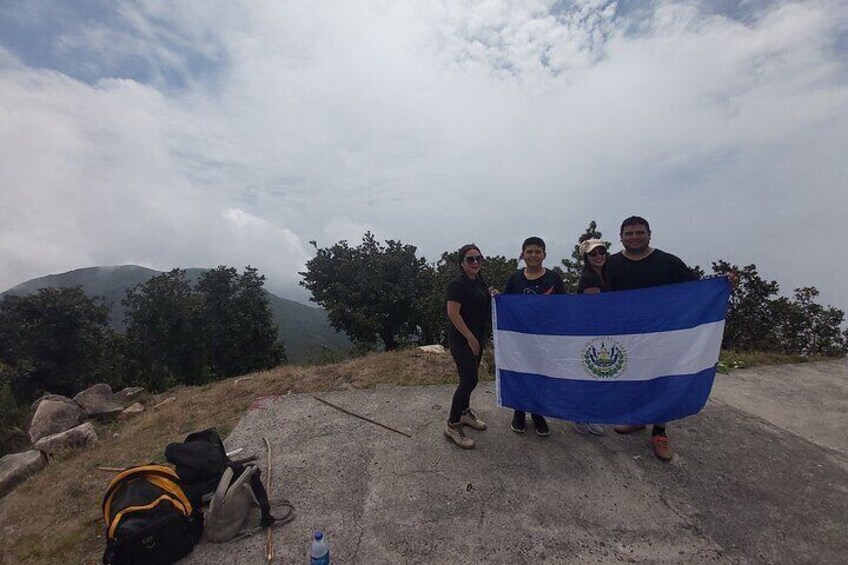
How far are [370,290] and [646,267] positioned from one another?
851 inches

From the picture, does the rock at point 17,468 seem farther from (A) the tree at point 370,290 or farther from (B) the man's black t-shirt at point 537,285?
(A) the tree at point 370,290

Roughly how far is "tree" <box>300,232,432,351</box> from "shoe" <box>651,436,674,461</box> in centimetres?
1938

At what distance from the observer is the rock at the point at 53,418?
28.5 feet

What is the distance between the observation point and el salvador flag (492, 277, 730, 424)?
386cm

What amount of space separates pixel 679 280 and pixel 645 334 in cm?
73

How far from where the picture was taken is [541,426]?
4445 millimetres

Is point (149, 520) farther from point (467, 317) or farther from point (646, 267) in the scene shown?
point (646, 267)

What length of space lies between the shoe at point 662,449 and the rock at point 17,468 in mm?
7907

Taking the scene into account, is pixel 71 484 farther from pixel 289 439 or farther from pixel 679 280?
pixel 679 280

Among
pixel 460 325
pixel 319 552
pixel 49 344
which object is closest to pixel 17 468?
pixel 319 552

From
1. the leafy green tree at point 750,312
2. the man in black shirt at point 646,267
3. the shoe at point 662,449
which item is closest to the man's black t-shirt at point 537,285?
the man in black shirt at point 646,267

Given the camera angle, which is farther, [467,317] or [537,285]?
[537,285]

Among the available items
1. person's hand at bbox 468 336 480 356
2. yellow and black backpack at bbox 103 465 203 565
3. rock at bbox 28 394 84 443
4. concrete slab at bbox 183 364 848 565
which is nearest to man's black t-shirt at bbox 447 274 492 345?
person's hand at bbox 468 336 480 356

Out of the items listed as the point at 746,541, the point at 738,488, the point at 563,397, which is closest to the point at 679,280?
the point at 563,397
